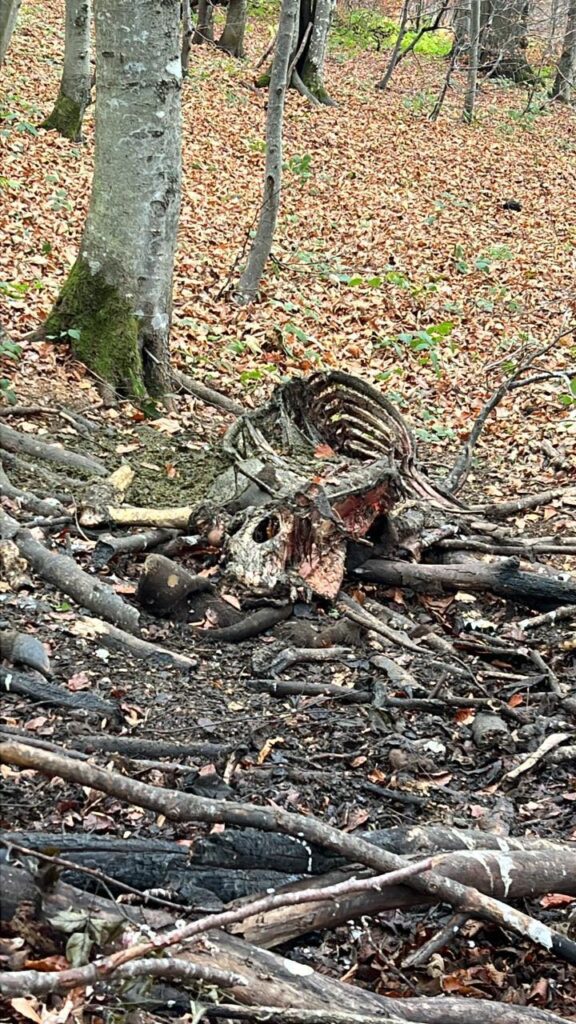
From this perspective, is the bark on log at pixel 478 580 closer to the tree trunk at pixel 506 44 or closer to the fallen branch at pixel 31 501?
the fallen branch at pixel 31 501

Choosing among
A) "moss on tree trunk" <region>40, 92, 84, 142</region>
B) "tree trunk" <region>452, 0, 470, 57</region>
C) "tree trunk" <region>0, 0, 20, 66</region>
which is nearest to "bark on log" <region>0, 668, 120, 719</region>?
"tree trunk" <region>0, 0, 20, 66</region>

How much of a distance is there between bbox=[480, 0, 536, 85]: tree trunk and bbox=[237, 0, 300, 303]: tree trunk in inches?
801

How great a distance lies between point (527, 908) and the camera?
3086 millimetres

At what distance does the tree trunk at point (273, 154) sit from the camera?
10641 mm

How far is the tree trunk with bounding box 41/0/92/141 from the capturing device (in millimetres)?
15961

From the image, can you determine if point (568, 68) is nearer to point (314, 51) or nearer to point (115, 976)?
point (314, 51)

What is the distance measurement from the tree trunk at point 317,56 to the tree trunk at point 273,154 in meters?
12.2

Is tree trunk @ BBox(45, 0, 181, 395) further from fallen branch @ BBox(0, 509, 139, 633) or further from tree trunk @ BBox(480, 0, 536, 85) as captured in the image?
tree trunk @ BBox(480, 0, 536, 85)

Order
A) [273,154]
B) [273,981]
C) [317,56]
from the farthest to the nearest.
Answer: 1. [317,56]
2. [273,154]
3. [273,981]

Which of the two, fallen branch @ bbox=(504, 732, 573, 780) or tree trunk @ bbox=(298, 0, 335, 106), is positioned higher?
tree trunk @ bbox=(298, 0, 335, 106)

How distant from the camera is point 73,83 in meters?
16.0

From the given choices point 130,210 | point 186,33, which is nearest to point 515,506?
point 130,210

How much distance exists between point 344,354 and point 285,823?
8510 mm

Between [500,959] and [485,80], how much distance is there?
1193 inches
